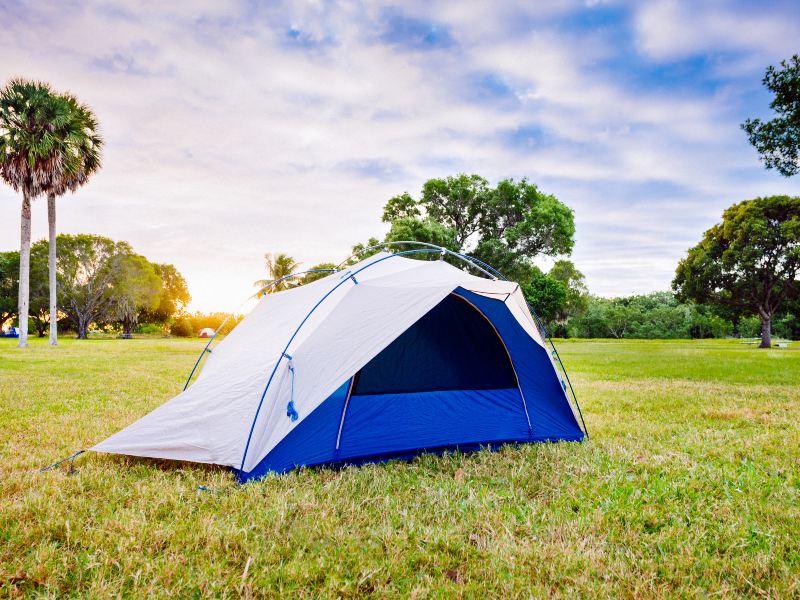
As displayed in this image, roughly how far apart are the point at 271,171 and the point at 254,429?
32.1 feet

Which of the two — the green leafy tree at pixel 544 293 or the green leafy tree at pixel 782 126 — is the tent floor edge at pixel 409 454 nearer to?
the green leafy tree at pixel 782 126

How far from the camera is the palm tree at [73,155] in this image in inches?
683

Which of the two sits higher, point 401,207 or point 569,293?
point 401,207

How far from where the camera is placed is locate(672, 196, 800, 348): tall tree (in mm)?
22203

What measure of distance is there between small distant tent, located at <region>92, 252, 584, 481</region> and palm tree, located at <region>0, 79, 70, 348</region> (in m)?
17.6

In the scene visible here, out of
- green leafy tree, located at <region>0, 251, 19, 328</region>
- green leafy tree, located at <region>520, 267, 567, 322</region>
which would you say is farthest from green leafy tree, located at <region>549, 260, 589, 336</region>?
green leafy tree, located at <region>0, 251, 19, 328</region>

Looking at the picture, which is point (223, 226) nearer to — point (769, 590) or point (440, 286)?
point (440, 286)

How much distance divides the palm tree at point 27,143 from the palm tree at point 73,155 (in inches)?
10.5

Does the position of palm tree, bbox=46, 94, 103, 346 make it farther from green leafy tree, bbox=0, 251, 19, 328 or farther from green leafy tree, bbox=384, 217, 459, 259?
green leafy tree, bbox=0, 251, 19, 328

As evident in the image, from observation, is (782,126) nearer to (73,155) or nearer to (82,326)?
(73,155)

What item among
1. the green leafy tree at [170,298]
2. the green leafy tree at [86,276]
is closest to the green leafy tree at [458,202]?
the green leafy tree at [86,276]

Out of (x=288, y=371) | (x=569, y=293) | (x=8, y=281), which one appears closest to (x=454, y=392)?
(x=288, y=371)

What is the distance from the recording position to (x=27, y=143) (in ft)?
53.9

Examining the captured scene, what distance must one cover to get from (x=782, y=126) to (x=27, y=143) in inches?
913
